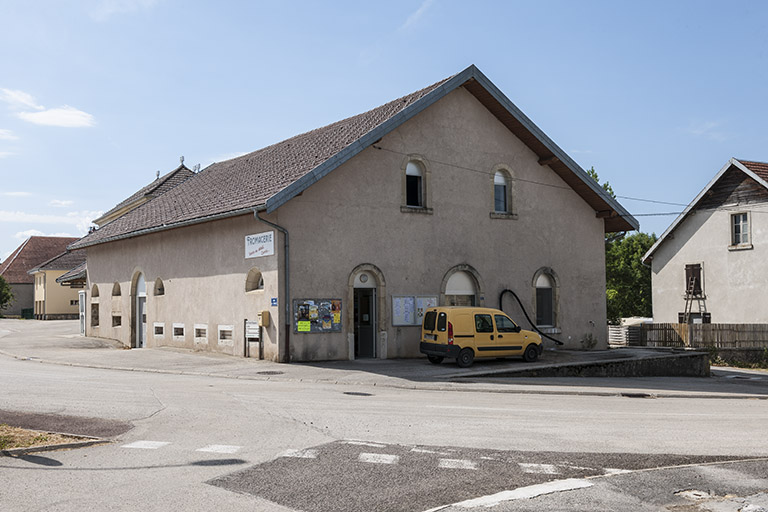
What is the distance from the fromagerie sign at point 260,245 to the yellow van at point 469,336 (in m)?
4.92

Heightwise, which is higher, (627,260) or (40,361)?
(627,260)

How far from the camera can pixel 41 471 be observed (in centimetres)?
771

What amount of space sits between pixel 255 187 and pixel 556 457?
53.1ft

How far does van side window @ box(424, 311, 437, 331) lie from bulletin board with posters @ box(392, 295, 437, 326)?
1.48m

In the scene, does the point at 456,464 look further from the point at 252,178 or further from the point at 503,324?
the point at 252,178

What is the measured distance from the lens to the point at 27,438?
9195mm

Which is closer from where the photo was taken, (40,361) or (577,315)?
(40,361)

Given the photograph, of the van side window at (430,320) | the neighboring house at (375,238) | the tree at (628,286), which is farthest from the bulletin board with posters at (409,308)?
the tree at (628,286)

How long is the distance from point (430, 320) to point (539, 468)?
13107mm

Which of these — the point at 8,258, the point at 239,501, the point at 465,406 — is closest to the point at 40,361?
the point at 465,406

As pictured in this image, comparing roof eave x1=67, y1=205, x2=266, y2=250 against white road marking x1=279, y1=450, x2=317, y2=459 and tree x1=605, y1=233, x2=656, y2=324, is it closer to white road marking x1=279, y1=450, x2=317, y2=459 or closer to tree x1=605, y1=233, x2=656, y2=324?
white road marking x1=279, y1=450, x2=317, y2=459

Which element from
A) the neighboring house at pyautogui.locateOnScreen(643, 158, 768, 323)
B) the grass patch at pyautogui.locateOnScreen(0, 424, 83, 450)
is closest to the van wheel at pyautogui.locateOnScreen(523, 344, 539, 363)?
the grass patch at pyautogui.locateOnScreen(0, 424, 83, 450)

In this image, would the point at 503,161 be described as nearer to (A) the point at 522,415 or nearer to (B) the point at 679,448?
(A) the point at 522,415

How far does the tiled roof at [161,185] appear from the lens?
3750 centimetres
